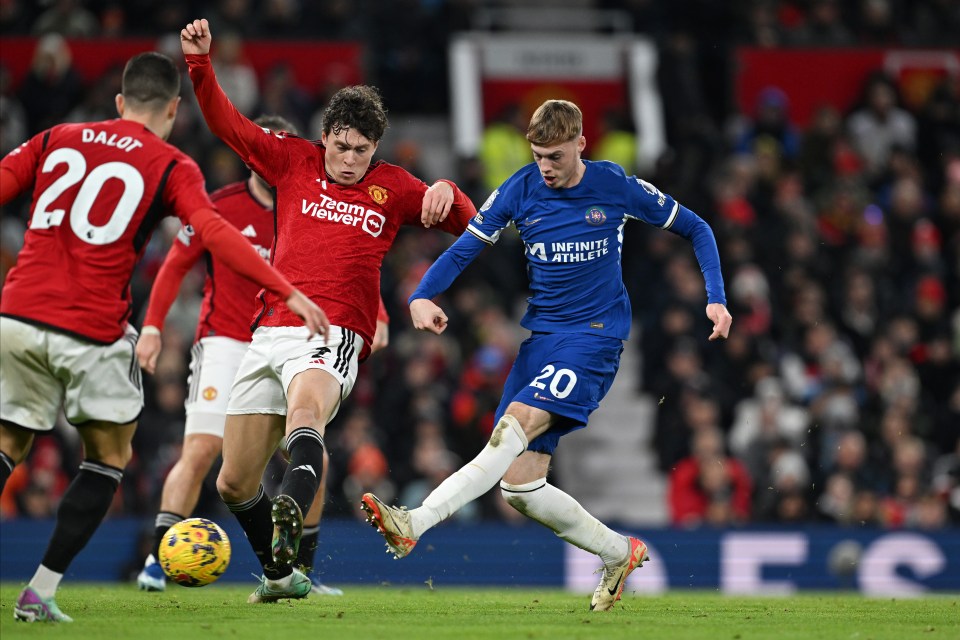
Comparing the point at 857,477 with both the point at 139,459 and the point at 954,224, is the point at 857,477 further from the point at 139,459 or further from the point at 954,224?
the point at 139,459

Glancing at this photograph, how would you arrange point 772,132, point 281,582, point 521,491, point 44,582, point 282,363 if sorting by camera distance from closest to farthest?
1. point 44,582
2. point 282,363
3. point 521,491
4. point 281,582
5. point 772,132

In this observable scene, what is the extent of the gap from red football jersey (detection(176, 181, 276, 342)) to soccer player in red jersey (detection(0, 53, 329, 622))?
2335 millimetres

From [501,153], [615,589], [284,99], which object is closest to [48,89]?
[284,99]

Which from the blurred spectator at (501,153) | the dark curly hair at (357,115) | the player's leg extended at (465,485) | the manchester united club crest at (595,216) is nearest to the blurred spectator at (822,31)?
the blurred spectator at (501,153)

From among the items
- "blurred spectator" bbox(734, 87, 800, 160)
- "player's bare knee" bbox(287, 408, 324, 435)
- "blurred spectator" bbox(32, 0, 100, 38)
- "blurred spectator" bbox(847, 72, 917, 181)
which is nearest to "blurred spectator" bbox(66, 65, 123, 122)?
"blurred spectator" bbox(32, 0, 100, 38)

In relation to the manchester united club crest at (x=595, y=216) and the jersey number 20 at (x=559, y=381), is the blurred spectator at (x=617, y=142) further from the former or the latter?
the jersey number 20 at (x=559, y=381)

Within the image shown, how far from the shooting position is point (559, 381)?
26.3 ft

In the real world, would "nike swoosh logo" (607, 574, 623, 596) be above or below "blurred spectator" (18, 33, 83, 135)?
below

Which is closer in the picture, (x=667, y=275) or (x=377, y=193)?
(x=377, y=193)

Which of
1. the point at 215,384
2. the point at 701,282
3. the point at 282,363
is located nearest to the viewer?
the point at 282,363

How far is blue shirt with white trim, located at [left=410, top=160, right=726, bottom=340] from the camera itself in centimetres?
822

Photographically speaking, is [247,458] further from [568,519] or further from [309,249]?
[568,519]

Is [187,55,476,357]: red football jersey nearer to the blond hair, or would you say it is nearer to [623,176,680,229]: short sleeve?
the blond hair

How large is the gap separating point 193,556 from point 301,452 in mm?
1038
